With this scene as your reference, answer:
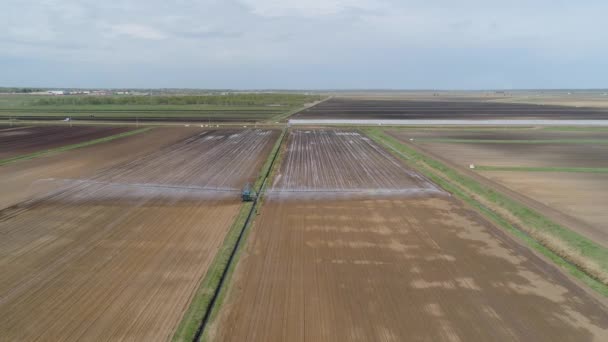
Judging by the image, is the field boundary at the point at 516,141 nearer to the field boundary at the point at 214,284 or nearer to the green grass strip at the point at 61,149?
the field boundary at the point at 214,284

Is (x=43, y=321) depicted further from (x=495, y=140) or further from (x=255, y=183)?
(x=495, y=140)

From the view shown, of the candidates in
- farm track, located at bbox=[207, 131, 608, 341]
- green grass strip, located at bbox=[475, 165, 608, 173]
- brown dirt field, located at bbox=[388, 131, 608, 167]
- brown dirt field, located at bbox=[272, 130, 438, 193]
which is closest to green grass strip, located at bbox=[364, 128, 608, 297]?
farm track, located at bbox=[207, 131, 608, 341]

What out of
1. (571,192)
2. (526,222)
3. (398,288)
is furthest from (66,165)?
(571,192)

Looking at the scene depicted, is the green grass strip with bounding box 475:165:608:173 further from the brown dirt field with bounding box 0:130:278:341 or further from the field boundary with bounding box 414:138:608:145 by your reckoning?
the brown dirt field with bounding box 0:130:278:341

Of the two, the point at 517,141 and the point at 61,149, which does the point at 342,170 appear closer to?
the point at 517,141

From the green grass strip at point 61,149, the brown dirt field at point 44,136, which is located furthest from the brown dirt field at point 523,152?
the brown dirt field at point 44,136
